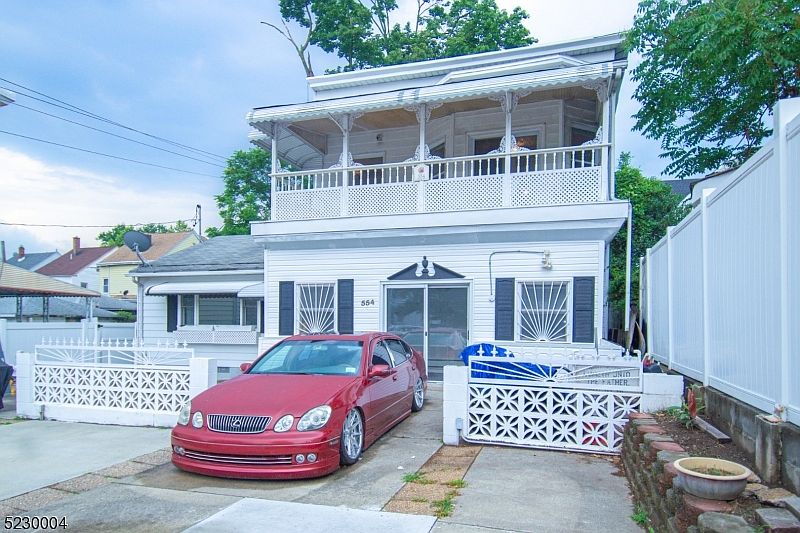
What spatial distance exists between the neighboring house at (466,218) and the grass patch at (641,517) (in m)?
5.81

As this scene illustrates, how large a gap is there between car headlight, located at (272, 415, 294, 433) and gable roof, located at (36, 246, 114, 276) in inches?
1781

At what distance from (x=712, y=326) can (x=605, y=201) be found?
591 cm

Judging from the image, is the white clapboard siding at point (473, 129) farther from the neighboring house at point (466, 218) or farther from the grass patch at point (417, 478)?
the grass patch at point (417, 478)

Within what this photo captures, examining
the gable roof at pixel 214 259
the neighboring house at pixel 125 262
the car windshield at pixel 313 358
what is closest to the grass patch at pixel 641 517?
the car windshield at pixel 313 358

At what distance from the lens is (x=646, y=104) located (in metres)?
12.1

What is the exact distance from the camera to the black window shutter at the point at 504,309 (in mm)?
10977

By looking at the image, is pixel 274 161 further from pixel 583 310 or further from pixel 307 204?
pixel 583 310

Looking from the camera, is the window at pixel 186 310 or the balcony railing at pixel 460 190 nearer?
the balcony railing at pixel 460 190

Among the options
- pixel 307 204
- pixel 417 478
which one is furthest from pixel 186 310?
pixel 417 478

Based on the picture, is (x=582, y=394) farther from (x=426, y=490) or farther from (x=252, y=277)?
(x=252, y=277)

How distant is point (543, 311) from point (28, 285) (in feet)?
49.8

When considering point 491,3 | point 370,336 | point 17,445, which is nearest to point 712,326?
point 370,336

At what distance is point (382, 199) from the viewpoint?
40.0 feet

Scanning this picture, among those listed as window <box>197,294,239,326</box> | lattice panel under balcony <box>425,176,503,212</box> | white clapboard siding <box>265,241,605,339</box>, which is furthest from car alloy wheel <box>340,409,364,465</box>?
window <box>197,294,239,326</box>
